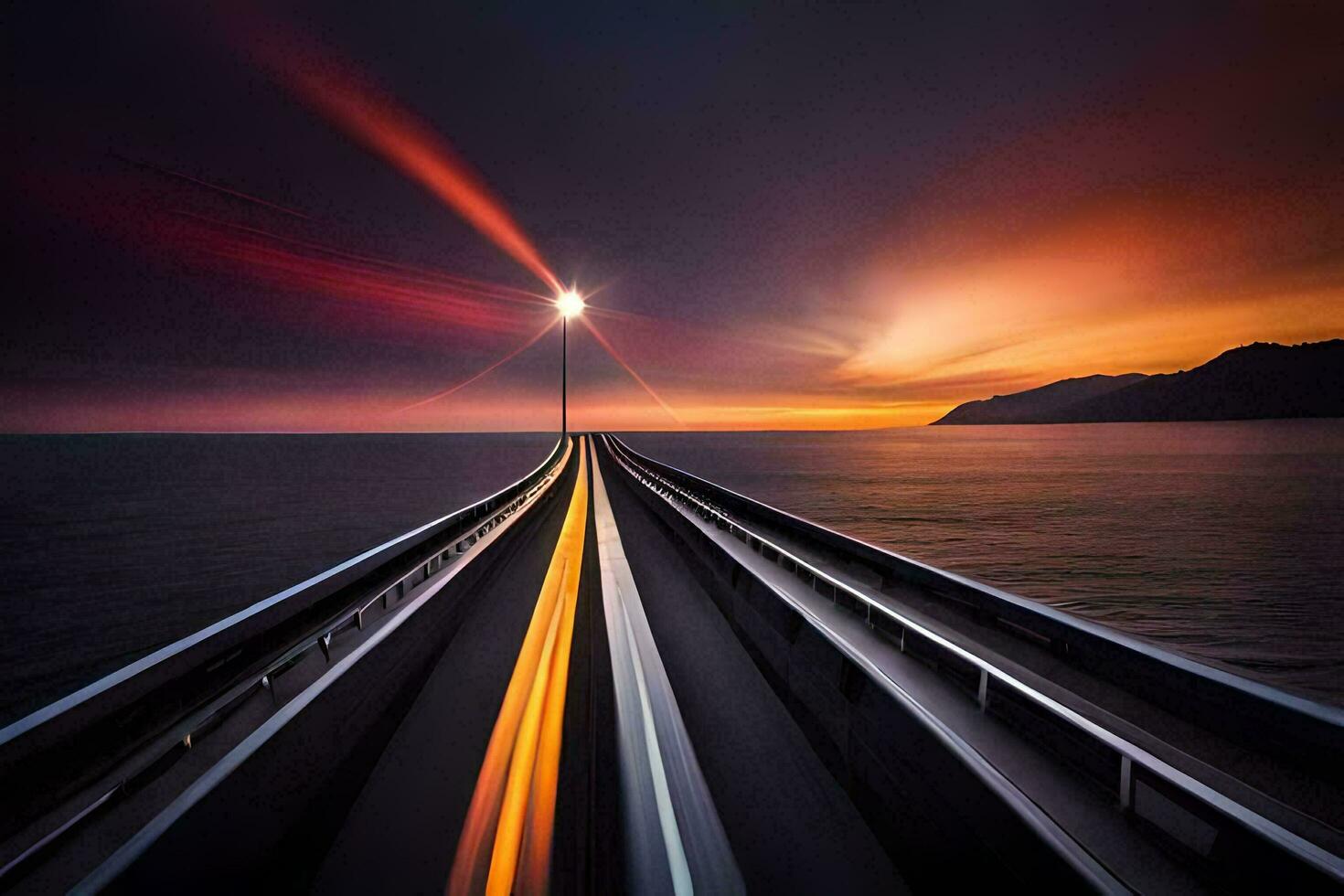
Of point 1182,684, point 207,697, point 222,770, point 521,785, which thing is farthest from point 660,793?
point 1182,684

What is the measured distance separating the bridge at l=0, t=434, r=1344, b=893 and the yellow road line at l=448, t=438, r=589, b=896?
0.02 meters

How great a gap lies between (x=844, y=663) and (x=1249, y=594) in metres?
20.0

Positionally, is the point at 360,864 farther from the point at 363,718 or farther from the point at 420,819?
the point at 363,718

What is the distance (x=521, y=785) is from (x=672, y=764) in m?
1.06

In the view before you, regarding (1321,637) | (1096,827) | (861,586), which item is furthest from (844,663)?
(1321,637)

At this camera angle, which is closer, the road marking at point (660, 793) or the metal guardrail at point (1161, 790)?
the metal guardrail at point (1161, 790)

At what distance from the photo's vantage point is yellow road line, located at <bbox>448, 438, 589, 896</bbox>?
3156mm

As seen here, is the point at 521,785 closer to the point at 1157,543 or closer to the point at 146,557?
the point at 146,557

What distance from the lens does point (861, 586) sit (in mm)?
9852

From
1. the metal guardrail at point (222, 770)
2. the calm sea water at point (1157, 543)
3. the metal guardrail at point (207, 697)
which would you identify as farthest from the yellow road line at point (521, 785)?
the calm sea water at point (1157, 543)

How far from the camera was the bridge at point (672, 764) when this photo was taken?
290 cm

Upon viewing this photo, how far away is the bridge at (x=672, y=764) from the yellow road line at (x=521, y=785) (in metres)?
0.02

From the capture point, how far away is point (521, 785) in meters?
3.93

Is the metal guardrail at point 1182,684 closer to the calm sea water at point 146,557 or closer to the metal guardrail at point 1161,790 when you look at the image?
the metal guardrail at point 1161,790
